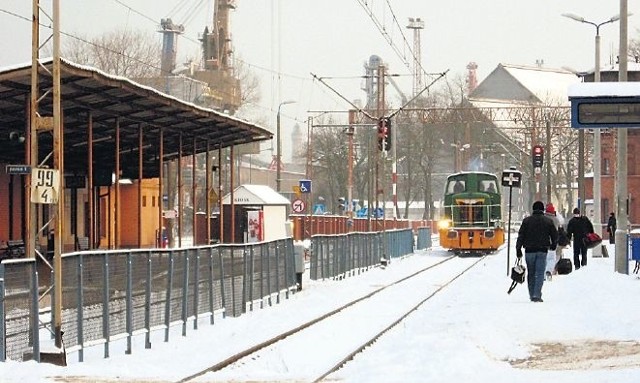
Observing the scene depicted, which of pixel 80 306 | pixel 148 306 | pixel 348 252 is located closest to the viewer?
pixel 80 306

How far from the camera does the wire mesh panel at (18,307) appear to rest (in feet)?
49.6

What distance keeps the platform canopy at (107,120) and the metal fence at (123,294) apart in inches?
119

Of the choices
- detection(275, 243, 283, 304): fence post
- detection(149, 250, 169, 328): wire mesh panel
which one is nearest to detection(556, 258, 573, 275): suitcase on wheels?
detection(275, 243, 283, 304): fence post

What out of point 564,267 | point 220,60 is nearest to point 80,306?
point 564,267

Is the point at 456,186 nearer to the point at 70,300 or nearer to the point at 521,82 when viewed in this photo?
the point at 70,300

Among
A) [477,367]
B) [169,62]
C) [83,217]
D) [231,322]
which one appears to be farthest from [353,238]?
[169,62]

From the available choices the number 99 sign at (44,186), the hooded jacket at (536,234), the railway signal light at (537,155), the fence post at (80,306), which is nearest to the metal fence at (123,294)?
the fence post at (80,306)

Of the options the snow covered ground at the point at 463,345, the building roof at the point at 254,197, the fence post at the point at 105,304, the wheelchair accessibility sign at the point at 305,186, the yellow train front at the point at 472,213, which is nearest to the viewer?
the snow covered ground at the point at 463,345

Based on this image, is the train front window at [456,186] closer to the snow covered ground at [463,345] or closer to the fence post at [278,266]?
the snow covered ground at [463,345]

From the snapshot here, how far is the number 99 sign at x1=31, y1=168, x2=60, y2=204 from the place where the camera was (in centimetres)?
1688

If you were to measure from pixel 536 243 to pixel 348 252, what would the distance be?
16.7 meters

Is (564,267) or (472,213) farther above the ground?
(472,213)

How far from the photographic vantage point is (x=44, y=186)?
17.0 meters

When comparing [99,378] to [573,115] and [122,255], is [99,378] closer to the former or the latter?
[122,255]
